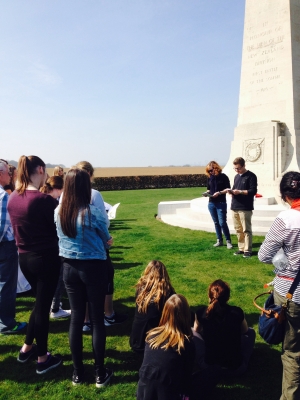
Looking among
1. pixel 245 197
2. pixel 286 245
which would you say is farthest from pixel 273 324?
pixel 245 197

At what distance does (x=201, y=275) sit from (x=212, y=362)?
8.61 ft

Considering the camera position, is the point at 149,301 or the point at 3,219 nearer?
the point at 149,301

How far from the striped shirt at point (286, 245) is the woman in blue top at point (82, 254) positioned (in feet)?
3.98

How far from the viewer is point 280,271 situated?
221 cm

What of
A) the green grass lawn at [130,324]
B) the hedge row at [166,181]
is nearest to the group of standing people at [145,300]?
the green grass lawn at [130,324]

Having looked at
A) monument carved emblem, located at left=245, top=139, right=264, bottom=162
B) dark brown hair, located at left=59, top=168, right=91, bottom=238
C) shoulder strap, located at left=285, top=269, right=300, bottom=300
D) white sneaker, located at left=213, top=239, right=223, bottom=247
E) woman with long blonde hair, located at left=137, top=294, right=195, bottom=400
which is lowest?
white sneaker, located at left=213, top=239, right=223, bottom=247

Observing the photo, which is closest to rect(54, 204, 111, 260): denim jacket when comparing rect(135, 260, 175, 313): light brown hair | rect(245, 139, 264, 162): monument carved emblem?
rect(135, 260, 175, 313): light brown hair

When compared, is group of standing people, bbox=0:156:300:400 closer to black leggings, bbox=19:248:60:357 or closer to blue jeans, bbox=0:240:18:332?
black leggings, bbox=19:248:60:357

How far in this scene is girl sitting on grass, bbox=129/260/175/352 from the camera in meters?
2.72

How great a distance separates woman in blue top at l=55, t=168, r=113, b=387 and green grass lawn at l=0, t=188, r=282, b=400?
0.33 meters

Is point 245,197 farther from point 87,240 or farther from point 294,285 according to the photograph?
point 87,240

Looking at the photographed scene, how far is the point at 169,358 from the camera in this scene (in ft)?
6.82

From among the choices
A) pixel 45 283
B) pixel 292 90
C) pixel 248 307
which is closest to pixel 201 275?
pixel 248 307

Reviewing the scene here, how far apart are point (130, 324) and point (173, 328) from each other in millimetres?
1691
